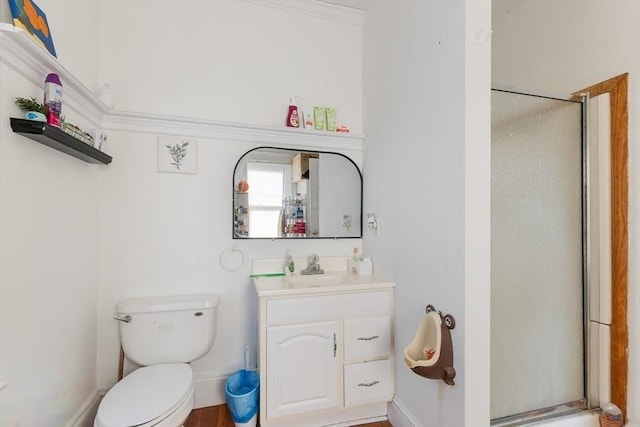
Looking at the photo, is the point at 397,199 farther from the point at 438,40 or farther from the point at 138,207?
the point at 138,207

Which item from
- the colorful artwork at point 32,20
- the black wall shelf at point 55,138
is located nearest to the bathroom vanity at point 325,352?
the black wall shelf at point 55,138

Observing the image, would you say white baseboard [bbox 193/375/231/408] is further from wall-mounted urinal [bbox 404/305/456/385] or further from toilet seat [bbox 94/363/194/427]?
wall-mounted urinal [bbox 404/305/456/385]

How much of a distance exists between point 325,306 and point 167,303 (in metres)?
0.91

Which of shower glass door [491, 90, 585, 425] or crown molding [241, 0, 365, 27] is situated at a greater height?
crown molding [241, 0, 365, 27]

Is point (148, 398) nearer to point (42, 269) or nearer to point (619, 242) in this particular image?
point (42, 269)

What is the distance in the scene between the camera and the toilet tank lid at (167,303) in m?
1.56

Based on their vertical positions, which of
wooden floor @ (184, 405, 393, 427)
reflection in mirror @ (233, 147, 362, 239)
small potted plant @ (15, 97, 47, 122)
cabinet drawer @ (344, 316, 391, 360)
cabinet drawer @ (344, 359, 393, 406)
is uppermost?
small potted plant @ (15, 97, 47, 122)

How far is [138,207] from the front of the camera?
1757 mm

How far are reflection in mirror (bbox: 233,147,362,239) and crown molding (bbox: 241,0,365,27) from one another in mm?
1055

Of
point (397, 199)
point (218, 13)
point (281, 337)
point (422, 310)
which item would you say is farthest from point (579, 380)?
point (218, 13)

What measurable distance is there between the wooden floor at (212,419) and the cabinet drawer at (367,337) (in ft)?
1.49

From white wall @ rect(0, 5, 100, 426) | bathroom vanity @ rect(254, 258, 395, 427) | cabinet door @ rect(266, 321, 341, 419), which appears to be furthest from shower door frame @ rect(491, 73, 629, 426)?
white wall @ rect(0, 5, 100, 426)

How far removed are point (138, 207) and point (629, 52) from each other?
2889 millimetres

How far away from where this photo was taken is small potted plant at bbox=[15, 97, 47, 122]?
40.8 inches
